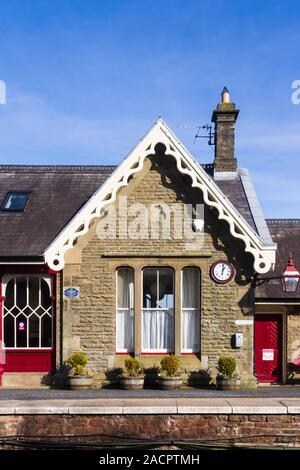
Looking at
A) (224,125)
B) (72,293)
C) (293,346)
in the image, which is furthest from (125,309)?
(224,125)

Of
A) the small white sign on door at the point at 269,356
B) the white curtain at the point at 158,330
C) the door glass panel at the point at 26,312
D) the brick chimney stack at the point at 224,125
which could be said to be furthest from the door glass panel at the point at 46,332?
the brick chimney stack at the point at 224,125

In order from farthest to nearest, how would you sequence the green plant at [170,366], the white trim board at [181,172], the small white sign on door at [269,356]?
the small white sign on door at [269,356]
the white trim board at [181,172]
the green plant at [170,366]

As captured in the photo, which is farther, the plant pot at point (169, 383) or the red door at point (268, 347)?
the red door at point (268, 347)

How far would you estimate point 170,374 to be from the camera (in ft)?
56.4

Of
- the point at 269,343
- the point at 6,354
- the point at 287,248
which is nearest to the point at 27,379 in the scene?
the point at 6,354

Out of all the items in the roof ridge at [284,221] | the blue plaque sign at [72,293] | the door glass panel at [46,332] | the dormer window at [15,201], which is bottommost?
the door glass panel at [46,332]

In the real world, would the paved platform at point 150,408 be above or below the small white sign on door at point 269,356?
above

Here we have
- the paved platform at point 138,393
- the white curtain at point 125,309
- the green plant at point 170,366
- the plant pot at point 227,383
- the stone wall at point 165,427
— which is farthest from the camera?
the white curtain at point 125,309

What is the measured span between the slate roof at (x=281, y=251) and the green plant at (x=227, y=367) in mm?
3918

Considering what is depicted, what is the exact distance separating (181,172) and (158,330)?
4.37 metres

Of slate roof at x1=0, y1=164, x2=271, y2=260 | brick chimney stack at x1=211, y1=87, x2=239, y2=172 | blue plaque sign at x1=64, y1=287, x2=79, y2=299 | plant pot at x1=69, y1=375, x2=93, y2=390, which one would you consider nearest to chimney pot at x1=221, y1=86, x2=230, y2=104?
brick chimney stack at x1=211, y1=87, x2=239, y2=172

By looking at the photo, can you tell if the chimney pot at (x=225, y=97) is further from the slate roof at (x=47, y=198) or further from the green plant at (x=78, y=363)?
the green plant at (x=78, y=363)

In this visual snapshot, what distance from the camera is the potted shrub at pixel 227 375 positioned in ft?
55.7

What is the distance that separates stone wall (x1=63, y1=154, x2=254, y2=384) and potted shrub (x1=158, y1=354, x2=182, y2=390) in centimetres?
51
